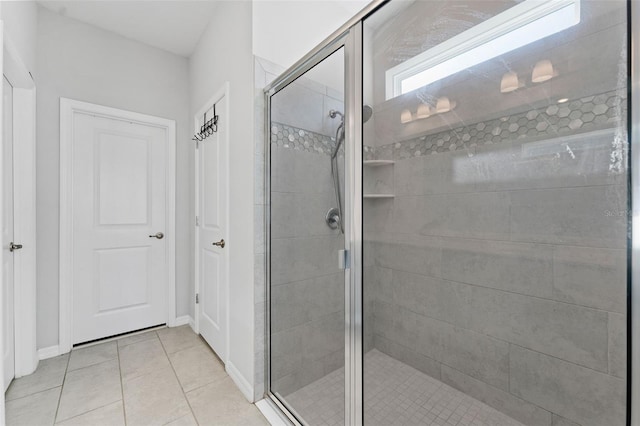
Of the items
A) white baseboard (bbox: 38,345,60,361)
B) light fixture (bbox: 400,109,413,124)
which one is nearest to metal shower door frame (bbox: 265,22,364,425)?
light fixture (bbox: 400,109,413,124)

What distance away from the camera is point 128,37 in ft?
8.54

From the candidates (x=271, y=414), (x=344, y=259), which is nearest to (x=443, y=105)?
(x=344, y=259)

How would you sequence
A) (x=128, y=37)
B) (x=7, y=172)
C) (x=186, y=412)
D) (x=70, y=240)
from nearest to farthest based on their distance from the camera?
(x=186, y=412) < (x=7, y=172) < (x=70, y=240) < (x=128, y=37)

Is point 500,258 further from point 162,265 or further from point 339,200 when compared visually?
point 162,265

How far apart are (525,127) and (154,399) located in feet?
8.38

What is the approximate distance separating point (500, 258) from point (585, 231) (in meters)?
0.36

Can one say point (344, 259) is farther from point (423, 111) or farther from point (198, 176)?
point (198, 176)

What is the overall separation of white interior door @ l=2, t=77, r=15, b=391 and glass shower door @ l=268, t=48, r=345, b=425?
167 centimetres

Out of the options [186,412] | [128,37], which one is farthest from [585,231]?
[128,37]

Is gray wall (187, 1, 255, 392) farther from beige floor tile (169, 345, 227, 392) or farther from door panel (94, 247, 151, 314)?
door panel (94, 247, 151, 314)

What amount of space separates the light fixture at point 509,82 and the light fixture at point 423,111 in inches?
13.3

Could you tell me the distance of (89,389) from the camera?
6.01 feet

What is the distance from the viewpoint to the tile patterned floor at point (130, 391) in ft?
5.21

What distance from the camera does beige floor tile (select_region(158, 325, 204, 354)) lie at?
2404 mm
